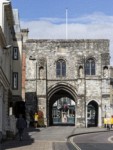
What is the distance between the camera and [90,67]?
69.2m

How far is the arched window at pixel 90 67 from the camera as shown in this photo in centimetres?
6912

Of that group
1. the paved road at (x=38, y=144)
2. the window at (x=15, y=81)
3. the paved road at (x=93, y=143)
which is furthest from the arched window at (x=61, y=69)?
the paved road at (x=93, y=143)

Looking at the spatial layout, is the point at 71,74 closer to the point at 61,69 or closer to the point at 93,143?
the point at 61,69

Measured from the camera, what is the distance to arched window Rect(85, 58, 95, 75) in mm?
69125

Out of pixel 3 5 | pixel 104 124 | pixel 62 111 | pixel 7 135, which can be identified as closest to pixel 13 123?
pixel 7 135

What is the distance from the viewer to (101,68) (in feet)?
225

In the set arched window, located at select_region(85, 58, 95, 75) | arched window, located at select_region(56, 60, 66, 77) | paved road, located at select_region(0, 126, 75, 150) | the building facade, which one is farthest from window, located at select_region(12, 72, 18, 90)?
arched window, located at select_region(85, 58, 95, 75)

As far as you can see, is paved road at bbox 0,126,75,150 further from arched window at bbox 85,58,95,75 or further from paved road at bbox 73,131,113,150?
arched window at bbox 85,58,95,75

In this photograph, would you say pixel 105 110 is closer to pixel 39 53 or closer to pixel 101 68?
pixel 101 68

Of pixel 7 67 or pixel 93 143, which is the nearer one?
pixel 93 143

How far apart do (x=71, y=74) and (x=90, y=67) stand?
2.75 m

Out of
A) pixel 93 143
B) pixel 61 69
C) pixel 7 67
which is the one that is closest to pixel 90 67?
pixel 61 69

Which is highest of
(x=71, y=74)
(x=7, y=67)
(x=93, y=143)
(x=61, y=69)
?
(x=61, y=69)

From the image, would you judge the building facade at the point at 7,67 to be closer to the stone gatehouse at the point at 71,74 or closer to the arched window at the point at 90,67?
the stone gatehouse at the point at 71,74
